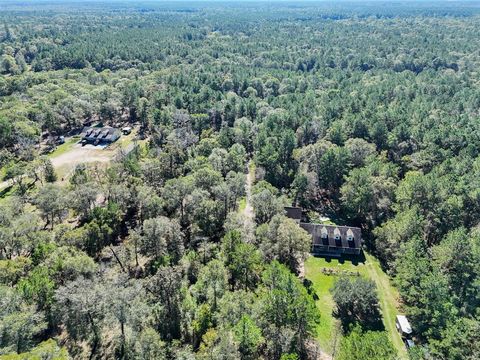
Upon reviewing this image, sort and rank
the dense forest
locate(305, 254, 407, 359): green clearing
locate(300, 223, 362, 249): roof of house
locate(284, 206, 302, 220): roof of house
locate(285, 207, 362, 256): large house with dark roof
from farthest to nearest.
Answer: locate(284, 206, 302, 220): roof of house, locate(300, 223, 362, 249): roof of house, locate(285, 207, 362, 256): large house with dark roof, locate(305, 254, 407, 359): green clearing, the dense forest

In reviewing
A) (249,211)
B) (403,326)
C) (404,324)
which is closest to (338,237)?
(249,211)

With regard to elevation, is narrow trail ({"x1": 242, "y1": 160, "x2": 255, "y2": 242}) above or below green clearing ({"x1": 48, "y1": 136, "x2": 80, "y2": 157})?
above

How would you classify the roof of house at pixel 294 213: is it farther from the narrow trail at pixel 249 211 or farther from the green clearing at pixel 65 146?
the green clearing at pixel 65 146

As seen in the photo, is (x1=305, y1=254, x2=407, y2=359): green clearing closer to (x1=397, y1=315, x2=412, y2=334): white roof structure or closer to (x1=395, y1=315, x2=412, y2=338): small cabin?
(x1=395, y1=315, x2=412, y2=338): small cabin

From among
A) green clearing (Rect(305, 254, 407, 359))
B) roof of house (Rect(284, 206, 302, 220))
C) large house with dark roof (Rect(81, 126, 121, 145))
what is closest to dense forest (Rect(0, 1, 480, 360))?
green clearing (Rect(305, 254, 407, 359))

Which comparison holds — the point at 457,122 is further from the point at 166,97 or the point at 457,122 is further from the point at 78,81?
the point at 78,81

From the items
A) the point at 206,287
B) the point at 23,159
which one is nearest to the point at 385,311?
the point at 206,287
